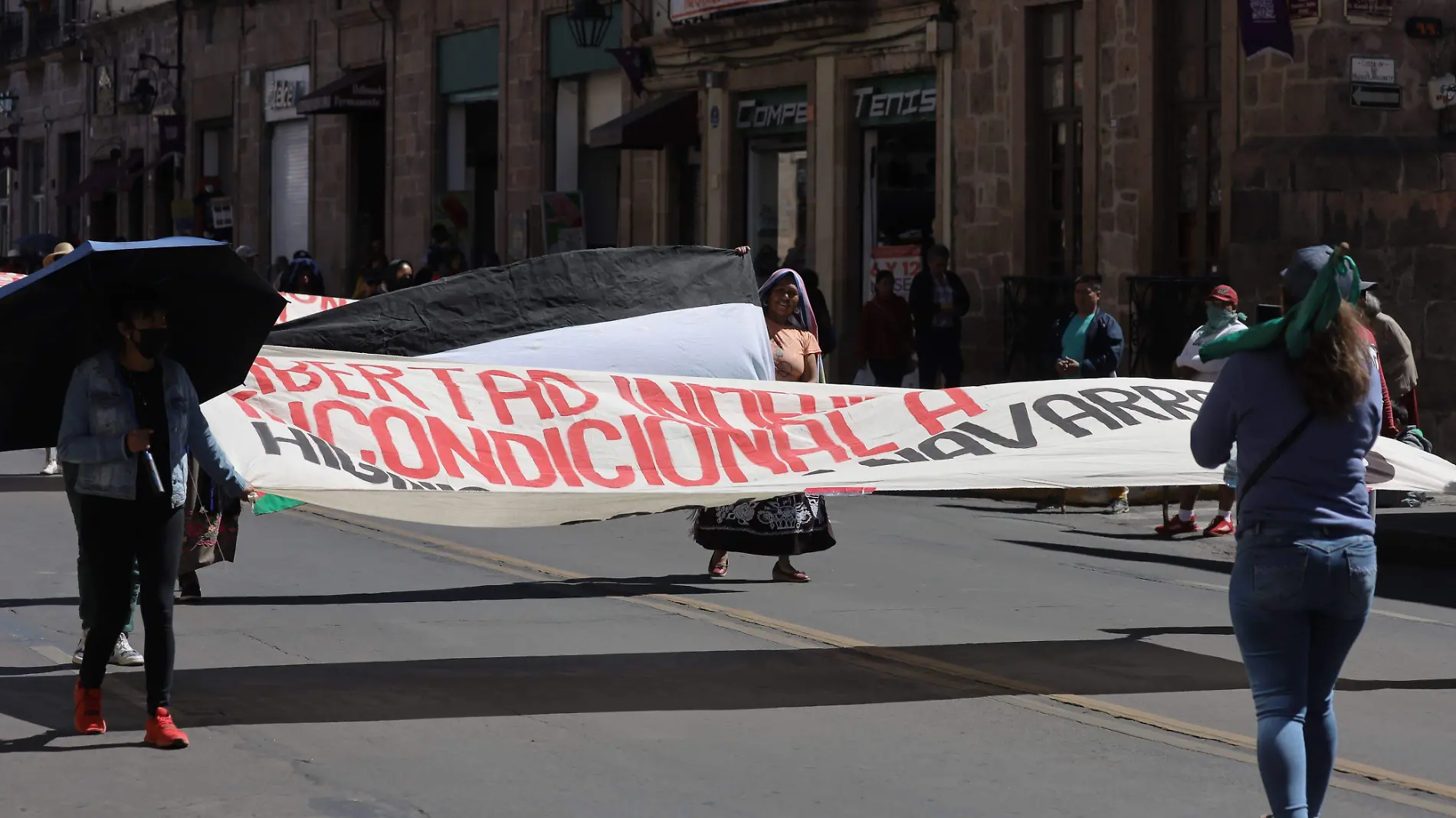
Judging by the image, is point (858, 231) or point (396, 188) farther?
point (396, 188)

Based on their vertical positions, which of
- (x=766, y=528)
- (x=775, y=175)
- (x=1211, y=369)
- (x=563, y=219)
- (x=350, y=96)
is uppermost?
(x=350, y=96)

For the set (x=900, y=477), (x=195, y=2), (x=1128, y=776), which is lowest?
(x=1128, y=776)

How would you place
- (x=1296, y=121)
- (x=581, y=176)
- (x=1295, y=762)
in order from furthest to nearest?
(x=581, y=176), (x=1296, y=121), (x=1295, y=762)

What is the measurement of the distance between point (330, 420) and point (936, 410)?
274cm

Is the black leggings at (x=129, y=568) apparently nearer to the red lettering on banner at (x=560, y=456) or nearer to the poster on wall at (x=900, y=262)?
the red lettering on banner at (x=560, y=456)

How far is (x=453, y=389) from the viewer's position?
9.71m

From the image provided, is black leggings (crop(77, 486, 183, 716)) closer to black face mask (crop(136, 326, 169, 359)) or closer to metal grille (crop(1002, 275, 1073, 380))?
black face mask (crop(136, 326, 169, 359))

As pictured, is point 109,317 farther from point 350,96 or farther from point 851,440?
point 350,96

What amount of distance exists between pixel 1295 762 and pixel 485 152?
101ft

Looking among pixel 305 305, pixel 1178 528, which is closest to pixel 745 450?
pixel 305 305

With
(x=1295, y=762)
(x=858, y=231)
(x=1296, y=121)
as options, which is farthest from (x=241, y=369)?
(x=858, y=231)

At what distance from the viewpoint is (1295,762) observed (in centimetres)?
580

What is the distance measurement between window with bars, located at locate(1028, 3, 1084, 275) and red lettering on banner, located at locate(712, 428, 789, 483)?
14.0 meters

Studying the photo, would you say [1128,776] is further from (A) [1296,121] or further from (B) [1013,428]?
(A) [1296,121]
